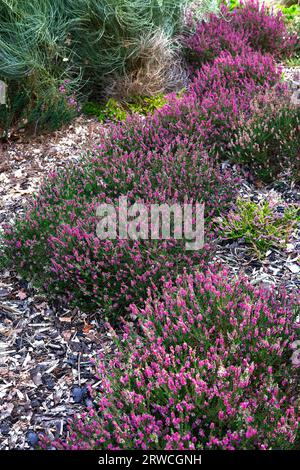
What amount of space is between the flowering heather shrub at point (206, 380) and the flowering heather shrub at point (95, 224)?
1.58 feet

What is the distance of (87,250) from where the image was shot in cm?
339

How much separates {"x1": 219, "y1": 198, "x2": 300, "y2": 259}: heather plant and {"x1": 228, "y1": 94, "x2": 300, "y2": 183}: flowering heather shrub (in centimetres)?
57

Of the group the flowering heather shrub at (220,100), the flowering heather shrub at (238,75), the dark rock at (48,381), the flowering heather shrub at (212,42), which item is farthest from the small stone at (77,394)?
the flowering heather shrub at (212,42)

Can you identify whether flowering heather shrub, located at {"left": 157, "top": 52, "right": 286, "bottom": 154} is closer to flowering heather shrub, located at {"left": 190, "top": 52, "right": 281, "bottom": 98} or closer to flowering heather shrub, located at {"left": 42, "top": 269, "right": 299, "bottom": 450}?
flowering heather shrub, located at {"left": 190, "top": 52, "right": 281, "bottom": 98}

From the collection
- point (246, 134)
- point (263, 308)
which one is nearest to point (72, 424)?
point (263, 308)

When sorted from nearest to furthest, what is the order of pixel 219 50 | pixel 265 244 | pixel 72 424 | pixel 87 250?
pixel 72 424 → pixel 87 250 → pixel 265 244 → pixel 219 50

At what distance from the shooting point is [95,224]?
11.7 feet

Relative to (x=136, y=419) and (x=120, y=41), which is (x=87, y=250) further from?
(x=120, y=41)

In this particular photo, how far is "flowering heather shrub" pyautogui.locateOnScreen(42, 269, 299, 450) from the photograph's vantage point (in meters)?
2.18

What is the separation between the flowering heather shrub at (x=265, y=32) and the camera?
22.8 feet

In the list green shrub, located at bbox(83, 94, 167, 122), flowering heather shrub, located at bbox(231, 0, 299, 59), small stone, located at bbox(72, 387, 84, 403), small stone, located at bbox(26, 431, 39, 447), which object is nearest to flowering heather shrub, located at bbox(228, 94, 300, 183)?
green shrub, located at bbox(83, 94, 167, 122)

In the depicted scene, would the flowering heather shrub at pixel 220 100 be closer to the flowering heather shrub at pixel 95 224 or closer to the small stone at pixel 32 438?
the flowering heather shrub at pixel 95 224

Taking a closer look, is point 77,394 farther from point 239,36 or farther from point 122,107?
point 239,36
